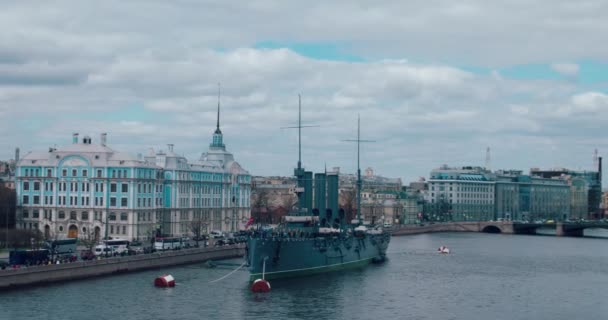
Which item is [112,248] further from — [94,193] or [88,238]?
[94,193]

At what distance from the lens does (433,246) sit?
3684 inches

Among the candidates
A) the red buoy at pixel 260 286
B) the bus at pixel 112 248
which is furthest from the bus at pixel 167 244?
the red buoy at pixel 260 286

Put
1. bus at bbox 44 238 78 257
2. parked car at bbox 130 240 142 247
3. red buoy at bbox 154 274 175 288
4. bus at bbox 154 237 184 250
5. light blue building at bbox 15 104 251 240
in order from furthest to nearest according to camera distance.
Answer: light blue building at bbox 15 104 251 240 → parked car at bbox 130 240 142 247 → bus at bbox 154 237 184 250 → bus at bbox 44 238 78 257 → red buoy at bbox 154 274 175 288

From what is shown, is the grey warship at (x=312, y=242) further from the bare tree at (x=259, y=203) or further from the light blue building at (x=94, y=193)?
the bare tree at (x=259, y=203)

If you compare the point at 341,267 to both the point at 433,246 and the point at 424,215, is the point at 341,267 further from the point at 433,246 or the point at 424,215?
the point at 424,215

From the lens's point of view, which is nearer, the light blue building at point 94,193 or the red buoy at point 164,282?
the red buoy at point 164,282

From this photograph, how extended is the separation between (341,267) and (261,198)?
66107 millimetres

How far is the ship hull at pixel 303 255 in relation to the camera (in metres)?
Result: 54.3

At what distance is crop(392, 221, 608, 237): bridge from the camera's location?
119250mm

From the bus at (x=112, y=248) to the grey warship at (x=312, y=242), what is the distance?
10.1 meters

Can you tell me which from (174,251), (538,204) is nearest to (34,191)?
(174,251)

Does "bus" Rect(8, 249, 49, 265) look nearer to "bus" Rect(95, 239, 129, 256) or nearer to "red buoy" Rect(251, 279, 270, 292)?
"bus" Rect(95, 239, 129, 256)

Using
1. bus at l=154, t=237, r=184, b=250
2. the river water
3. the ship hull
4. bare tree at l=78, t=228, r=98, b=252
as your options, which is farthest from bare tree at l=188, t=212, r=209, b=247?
the ship hull

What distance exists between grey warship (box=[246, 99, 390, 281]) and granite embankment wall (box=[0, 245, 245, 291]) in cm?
564
